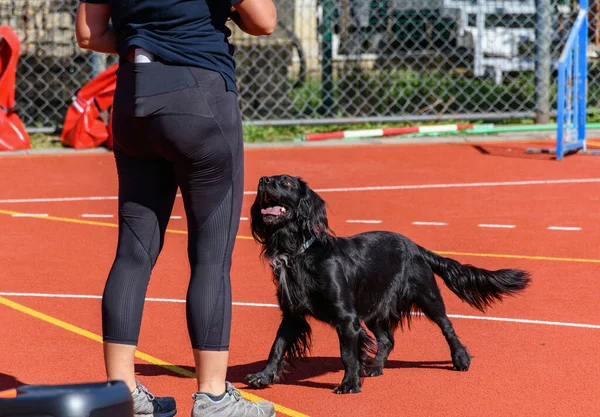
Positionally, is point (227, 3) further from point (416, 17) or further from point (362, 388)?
point (416, 17)

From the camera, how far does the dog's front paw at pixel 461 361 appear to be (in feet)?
15.3

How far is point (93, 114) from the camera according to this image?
12039 mm

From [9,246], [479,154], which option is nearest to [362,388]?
[9,246]

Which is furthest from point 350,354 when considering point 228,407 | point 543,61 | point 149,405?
point 543,61

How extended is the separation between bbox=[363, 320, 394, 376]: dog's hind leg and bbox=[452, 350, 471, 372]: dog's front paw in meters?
0.32

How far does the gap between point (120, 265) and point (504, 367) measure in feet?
6.24

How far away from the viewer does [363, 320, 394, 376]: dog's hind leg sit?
469 cm

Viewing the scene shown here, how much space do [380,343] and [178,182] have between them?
61.9 inches

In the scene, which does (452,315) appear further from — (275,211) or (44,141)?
(44,141)

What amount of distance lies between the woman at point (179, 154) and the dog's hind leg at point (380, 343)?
989 millimetres

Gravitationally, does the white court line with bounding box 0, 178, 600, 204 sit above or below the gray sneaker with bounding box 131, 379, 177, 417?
below

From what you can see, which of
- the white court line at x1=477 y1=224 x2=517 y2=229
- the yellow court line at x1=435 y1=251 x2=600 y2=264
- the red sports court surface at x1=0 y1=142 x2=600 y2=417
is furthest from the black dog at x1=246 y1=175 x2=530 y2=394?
the white court line at x1=477 y1=224 x2=517 y2=229

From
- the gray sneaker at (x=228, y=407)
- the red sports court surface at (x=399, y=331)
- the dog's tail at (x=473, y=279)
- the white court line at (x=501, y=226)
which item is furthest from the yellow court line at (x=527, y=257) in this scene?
the gray sneaker at (x=228, y=407)

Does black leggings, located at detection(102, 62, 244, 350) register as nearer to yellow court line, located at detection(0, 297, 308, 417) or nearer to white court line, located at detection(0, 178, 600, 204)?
yellow court line, located at detection(0, 297, 308, 417)
